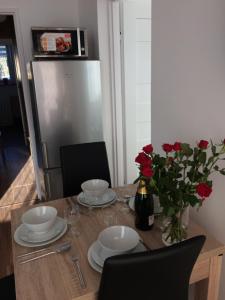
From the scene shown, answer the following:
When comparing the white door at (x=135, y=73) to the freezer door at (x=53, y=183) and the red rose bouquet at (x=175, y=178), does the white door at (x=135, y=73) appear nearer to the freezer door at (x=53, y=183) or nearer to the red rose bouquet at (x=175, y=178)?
the freezer door at (x=53, y=183)

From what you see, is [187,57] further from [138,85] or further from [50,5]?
[50,5]

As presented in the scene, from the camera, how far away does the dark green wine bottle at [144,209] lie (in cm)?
126

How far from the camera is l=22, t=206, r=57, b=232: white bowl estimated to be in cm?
122

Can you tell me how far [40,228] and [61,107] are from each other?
1.42 metres

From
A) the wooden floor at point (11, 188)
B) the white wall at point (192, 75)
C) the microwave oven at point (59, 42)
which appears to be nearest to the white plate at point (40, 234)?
the white wall at point (192, 75)

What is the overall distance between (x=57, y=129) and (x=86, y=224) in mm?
1299

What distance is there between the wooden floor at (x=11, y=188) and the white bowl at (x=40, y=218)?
40.1 inches

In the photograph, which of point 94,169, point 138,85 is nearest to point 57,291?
point 94,169

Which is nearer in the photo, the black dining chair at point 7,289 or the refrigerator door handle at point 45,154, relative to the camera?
the black dining chair at point 7,289

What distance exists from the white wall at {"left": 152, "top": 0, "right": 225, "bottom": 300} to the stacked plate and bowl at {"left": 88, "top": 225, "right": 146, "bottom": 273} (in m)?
0.45

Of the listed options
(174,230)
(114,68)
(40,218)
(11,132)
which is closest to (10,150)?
(11,132)

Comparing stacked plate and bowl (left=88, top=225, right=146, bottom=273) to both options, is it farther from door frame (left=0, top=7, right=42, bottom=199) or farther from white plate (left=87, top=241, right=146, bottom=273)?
door frame (left=0, top=7, right=42, bottom=199)

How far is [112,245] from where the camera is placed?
114 cm

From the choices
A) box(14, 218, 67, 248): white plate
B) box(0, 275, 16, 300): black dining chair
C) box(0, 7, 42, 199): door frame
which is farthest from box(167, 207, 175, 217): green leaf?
box(0, 7, 42, 199): door frame
